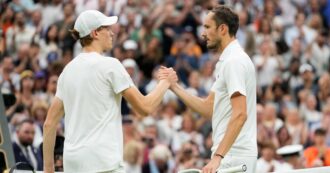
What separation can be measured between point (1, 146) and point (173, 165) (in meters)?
5.15

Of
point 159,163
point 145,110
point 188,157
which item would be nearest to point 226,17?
point 145,110

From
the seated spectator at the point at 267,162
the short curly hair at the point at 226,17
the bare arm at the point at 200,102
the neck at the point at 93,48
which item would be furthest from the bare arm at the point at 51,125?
the seated spectator at the point at 267,162

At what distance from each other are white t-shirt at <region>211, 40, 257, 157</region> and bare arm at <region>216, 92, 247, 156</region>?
14 centimetres

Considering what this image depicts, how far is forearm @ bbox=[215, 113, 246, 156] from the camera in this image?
29.7 ft

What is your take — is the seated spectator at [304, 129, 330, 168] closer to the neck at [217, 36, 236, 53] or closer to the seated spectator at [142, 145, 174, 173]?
the seated spectator at [142, 145, 174, 173]

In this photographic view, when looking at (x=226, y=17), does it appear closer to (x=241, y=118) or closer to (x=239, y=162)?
(x=241, y=118)

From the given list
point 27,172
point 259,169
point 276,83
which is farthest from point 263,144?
point 27,172

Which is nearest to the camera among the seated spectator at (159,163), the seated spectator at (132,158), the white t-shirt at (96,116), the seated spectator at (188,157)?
the white t-shirt at (96,116)

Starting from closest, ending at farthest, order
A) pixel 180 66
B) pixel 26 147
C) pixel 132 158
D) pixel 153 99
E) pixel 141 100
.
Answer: pixel 141 100, pixel 153 99, pixel 26 147, pixel 132 158, pixel 180 66

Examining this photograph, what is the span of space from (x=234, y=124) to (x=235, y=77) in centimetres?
39

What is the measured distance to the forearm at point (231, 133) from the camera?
29.7 ft

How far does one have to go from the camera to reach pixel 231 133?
29.7ft

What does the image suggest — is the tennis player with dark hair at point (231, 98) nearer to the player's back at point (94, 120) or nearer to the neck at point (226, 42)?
the neck at point (226, 42)

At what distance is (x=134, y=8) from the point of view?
22172 mm
